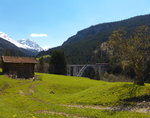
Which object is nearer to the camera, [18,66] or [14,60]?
[14,60]

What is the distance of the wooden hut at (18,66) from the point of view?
73.1 metres

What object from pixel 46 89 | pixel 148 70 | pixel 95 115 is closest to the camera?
pixel 95 115

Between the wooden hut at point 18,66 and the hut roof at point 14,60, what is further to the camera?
the wooden hut at point 18,66

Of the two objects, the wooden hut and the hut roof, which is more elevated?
the hut roof

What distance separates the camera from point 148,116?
715 inches

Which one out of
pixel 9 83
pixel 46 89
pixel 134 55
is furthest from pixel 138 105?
pixel 9 83

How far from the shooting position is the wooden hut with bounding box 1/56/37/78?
240 ft

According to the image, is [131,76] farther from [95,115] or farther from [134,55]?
[95,115]

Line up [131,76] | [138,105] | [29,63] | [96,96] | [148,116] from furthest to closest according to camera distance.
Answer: [131,76], [29,63], [96,96], [138,105], [148,116]

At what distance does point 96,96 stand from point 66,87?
2529 cm

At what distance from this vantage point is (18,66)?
75.4 metres

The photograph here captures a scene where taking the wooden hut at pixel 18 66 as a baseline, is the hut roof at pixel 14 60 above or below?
above

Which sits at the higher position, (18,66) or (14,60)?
(14,60)

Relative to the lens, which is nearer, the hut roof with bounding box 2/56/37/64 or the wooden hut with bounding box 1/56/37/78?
the hut roof with bounding box 2/56/37/64
